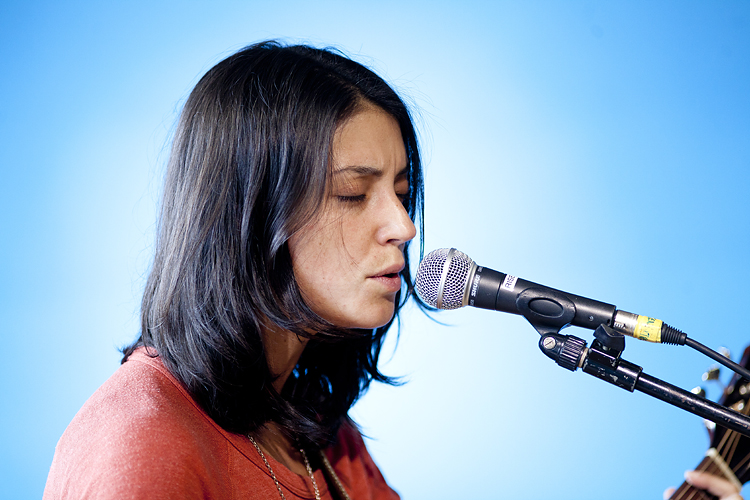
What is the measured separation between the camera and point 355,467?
4.52ft

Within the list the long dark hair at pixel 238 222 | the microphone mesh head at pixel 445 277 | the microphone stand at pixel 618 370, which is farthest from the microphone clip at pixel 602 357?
the long dark hair at pixel 238 222

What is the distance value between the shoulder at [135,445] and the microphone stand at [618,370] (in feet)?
1.81

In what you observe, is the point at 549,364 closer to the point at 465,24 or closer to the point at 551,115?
the point at 551,115

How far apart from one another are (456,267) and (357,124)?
14.2 inches

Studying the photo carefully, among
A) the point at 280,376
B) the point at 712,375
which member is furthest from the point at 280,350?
the point at 712,375

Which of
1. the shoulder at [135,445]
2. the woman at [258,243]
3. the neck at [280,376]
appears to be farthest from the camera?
the neck at [280,376]

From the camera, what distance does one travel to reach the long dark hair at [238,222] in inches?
40.8

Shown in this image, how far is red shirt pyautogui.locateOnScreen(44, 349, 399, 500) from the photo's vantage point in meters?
0.77

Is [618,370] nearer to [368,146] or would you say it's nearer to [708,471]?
[708,471]

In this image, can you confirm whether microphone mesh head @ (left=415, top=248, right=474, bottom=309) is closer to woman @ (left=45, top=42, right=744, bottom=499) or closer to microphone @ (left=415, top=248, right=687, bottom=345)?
microphone @ (left=415, top=248, right=687, bottom=345)

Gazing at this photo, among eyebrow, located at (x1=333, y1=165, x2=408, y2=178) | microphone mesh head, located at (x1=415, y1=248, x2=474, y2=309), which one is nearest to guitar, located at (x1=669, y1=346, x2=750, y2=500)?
microphone mesh head, located at (x1=415, y1=248, x2=474, y2=309)

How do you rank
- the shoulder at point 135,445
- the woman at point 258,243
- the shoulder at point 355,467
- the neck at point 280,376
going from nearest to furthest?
the shoulder at point 135,445
the woman at point 258,243
the neck at point 280,376
the shoulder at point 355,467

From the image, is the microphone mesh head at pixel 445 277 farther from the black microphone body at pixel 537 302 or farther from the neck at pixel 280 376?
the neck at pixel 280 376

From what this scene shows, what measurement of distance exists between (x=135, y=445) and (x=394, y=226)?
55 cm
